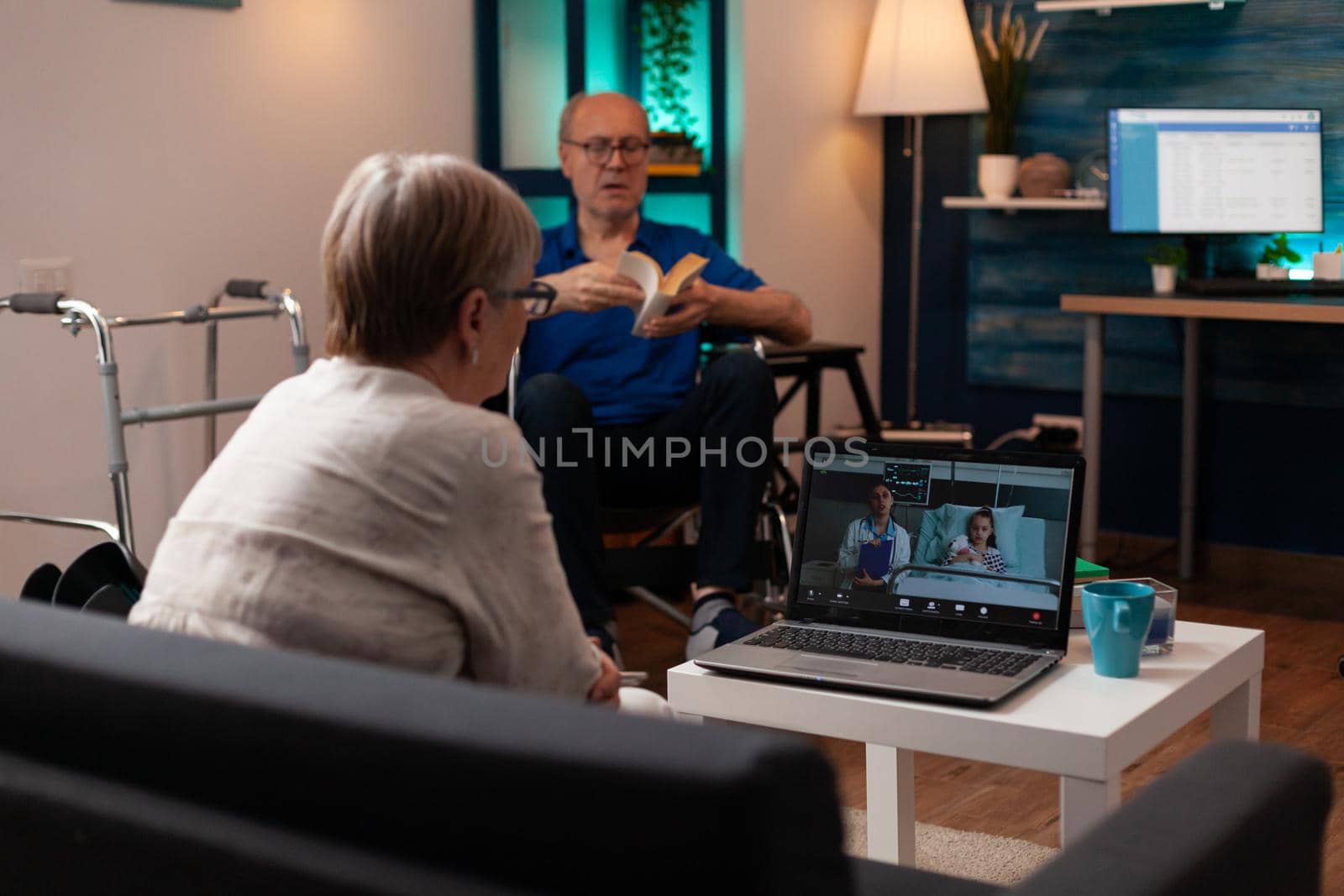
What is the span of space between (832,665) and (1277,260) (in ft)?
9.55

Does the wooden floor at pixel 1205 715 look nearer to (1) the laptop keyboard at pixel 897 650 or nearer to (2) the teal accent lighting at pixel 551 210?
(1) the laptop keyboard at pixel 897 650

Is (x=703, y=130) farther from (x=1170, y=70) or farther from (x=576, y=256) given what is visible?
(x=1170, y=70)

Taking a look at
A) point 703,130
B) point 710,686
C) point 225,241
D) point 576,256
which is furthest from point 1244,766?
point 703,130

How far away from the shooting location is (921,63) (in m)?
4.54

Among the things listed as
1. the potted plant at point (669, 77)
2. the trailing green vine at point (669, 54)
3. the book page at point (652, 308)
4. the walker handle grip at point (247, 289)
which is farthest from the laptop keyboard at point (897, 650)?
the trailing green vine at point (669, 54)

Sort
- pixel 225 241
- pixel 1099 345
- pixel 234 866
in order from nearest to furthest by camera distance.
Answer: pixel 234 866
pixel 225 241
pixel 1099 345

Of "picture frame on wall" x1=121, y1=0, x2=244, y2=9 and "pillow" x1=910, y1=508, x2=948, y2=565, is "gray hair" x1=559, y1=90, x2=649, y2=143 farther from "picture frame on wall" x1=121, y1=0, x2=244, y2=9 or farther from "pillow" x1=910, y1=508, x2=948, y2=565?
"pillow" x1=910, y1=508, x2=948, y2=565

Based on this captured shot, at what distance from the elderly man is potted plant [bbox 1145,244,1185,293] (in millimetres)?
1221

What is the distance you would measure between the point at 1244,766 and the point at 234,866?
75cm

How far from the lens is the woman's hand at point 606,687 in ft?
4.47

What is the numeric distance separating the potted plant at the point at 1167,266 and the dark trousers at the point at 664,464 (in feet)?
4.81

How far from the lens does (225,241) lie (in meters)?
3.43

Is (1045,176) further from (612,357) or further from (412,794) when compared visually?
(412,794)

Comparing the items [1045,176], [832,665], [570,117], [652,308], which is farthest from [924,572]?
[1045,176]
